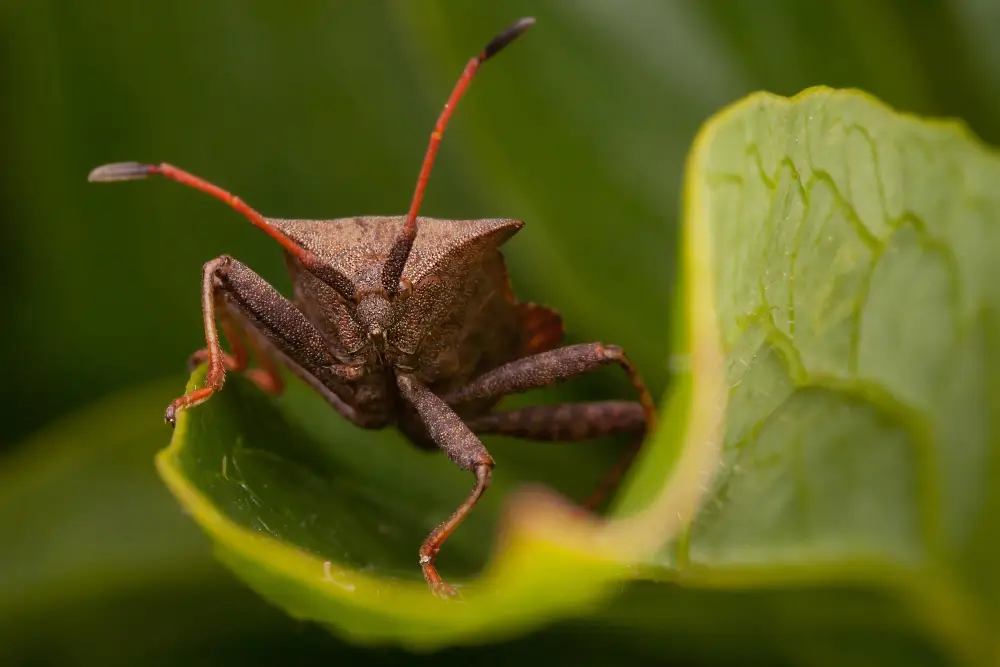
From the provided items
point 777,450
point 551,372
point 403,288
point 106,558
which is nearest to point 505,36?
point 403,288

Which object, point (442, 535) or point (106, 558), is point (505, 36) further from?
point (106, 558)

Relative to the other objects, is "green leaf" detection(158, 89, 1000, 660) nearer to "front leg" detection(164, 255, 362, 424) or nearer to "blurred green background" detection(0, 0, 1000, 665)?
"front leg" detection(164, 255, 362, 424)

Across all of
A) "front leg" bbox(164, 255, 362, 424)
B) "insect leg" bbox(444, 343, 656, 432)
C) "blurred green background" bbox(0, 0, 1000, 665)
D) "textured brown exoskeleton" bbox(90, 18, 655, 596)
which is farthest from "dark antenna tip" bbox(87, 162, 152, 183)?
"insect leg" bbox(444, 343, 656, 432)

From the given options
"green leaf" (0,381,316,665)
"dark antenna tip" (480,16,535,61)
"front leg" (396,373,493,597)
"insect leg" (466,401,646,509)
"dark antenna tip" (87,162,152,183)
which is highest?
"dark antenna tip" (480,16,535,61)

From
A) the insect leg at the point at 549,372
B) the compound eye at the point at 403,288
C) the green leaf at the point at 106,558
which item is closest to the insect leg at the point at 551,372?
the insect leg at the point at 549,372

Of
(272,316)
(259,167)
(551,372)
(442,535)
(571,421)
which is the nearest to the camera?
(442,535)

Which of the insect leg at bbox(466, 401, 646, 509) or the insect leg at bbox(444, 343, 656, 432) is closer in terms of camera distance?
the insect leg at bbox(444, 343, 656, 432)

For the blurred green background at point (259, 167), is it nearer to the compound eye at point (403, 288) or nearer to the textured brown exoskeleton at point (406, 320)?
the textured brown exoskeleton at point (406, 320)
